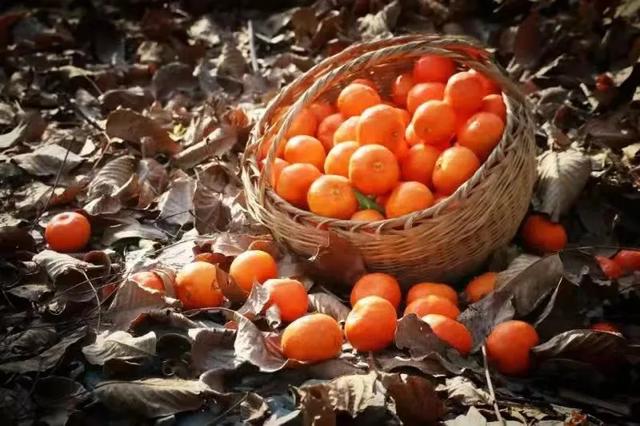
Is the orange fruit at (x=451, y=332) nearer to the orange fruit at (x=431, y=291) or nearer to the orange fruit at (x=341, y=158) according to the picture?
the orange fruit at (x=431, y=291)

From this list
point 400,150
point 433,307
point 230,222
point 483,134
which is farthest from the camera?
point 230,222

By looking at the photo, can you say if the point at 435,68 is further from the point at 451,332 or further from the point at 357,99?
the point at 451,332

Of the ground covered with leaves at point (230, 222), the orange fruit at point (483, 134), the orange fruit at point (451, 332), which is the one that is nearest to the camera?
the ground covered with leaves at point (230, 222)

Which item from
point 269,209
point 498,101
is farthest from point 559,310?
point 269,209

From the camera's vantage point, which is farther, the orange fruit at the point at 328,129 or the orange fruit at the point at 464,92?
the orange fruit at the point at 328,129

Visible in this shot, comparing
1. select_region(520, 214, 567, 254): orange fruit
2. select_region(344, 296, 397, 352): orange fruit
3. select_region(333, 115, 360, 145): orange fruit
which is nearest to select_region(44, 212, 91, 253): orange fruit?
select_region(333, 115, 360, 145): orange fruit

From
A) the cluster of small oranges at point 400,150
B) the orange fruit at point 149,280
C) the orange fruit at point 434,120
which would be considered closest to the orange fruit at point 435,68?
the cluster of small oranges at point 400,150

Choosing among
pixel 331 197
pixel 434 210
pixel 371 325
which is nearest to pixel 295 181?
pixel 331 197
